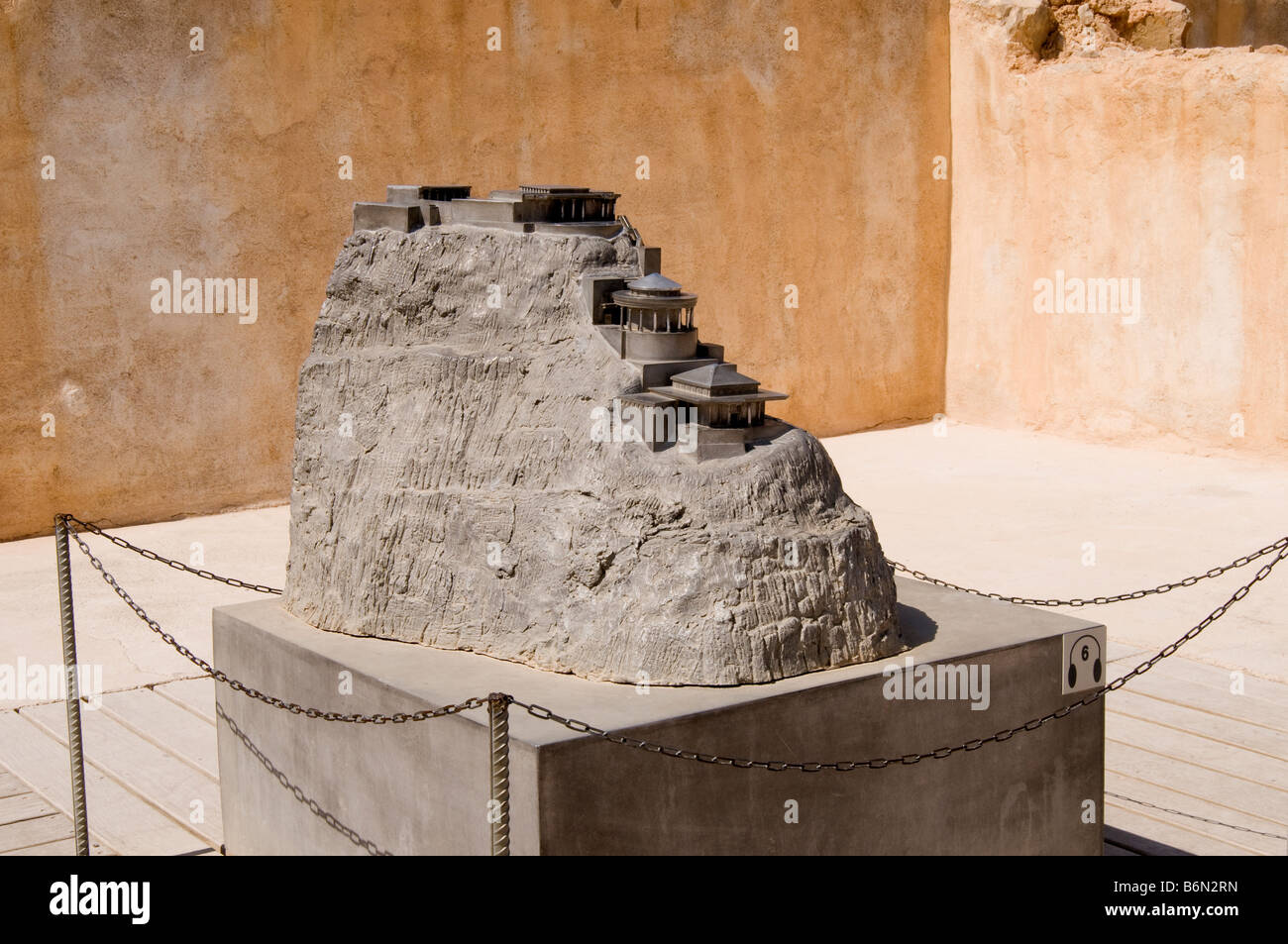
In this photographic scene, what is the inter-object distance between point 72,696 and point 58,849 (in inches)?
18.6

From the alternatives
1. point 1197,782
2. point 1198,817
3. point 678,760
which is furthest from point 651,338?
point 1197,782

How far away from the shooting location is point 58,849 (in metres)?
4.79

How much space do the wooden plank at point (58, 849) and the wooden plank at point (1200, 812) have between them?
3.25 metres

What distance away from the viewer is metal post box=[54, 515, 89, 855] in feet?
15.3

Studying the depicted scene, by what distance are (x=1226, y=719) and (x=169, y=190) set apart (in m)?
6.42

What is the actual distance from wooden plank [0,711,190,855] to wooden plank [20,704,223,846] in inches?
1.6

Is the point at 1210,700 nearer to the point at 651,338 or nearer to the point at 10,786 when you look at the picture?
the point at 651,338

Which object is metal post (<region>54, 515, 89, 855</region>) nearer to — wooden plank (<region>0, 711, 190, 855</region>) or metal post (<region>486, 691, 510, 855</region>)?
wooden plank (<region>0, 711, 190, 855</region>)

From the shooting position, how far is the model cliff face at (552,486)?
3.88m

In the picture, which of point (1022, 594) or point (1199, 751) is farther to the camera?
point (1022, 594)

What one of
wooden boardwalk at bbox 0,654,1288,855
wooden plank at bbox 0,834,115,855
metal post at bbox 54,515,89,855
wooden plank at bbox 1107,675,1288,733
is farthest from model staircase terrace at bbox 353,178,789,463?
wooden plank at bbox 1107,675,1288,733

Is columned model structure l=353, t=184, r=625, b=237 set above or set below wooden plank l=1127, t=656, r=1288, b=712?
above
